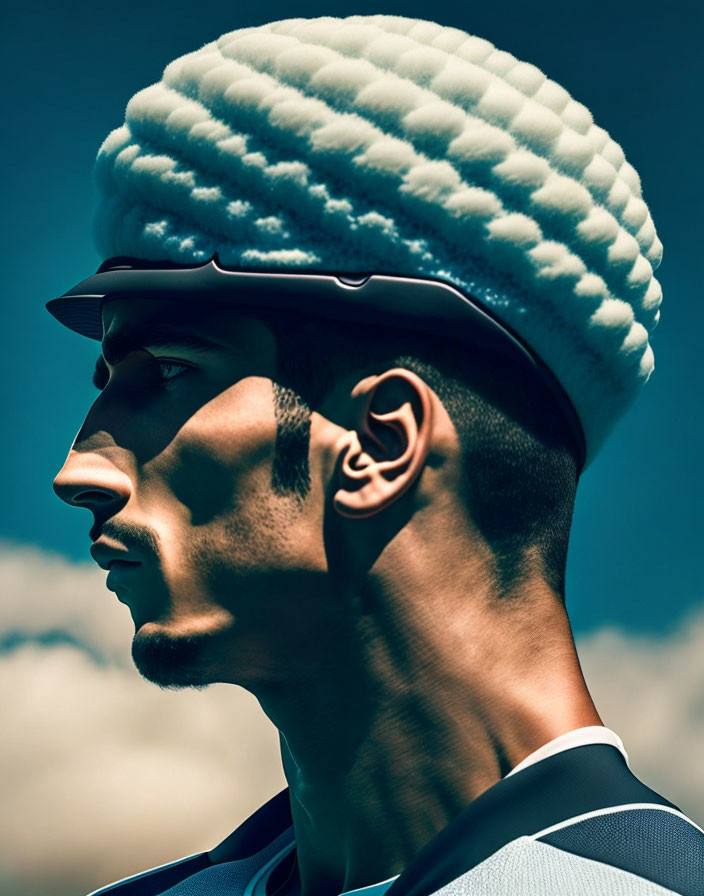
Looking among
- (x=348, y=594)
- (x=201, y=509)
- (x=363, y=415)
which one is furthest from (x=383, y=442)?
(x=201, y=509)

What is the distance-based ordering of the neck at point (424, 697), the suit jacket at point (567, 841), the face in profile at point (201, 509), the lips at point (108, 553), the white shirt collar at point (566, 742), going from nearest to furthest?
the suit jacket at point (567, 841)
the white shirt collar at point (566, 742)
the neck at point (424, 697)
the face in profile at point (201, 509)
the lips at point (108, 553)

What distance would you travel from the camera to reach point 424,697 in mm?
3275

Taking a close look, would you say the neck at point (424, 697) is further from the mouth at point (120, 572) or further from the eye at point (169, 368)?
the eye at point (169, 368)

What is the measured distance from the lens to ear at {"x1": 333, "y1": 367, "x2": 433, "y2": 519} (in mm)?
3268

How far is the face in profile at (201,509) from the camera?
3.33 m

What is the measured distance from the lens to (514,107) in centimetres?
350

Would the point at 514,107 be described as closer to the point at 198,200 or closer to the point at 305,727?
the point at 198,200

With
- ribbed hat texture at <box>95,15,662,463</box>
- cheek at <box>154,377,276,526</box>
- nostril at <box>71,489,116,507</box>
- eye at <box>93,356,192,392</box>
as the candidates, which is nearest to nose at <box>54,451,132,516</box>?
nostril at <box>71,489,116,507</box>

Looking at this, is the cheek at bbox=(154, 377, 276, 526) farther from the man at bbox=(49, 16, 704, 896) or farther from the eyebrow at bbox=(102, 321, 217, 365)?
the eyebrow at bbox=(102, 321, 217, 365)

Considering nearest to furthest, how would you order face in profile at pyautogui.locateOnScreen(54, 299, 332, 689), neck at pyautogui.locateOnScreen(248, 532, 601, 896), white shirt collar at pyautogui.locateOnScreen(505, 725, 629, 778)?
white shirt collar at pyautogui.locateOnScreen(505, 725, 629, 778), neck at pyautogui.locateOnScreen(248, 532, 601, 896), face in profile at pyautogui.locateOnScreen(54, 299, 332, 689)

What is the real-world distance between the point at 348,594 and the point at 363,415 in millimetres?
512

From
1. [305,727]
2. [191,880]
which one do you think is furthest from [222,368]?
[191,880]

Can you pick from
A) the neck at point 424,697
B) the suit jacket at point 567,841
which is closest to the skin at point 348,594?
the neck at point 424,697

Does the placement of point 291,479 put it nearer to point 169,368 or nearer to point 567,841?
point 169,368
